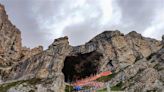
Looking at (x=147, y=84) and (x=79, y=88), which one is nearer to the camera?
Result: (x=147, y=84)

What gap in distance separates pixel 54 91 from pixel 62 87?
8897mm

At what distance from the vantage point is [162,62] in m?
179

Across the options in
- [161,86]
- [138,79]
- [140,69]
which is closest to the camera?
[161,86]

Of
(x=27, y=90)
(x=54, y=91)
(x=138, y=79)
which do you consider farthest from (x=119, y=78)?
(x=27, y=90)

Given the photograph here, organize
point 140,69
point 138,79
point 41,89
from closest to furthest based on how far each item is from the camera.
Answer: point 138,79 → point 140,69 → point 41,89

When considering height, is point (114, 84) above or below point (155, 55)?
below

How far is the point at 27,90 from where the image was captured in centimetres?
19325

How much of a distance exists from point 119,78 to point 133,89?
26799 mm

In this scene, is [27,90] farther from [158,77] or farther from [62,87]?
[158,77]

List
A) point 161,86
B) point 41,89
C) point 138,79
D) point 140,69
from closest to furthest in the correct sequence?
1. point 161,86
2. point 138,79
3. point 140,69
4. point 41,89

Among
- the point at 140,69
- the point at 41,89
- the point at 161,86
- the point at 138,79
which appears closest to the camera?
the point at 161,86

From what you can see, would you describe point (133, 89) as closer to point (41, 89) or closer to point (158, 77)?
point (158, 77)

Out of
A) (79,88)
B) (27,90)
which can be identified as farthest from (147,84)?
(27,90)

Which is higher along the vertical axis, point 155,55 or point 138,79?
point 155,55
